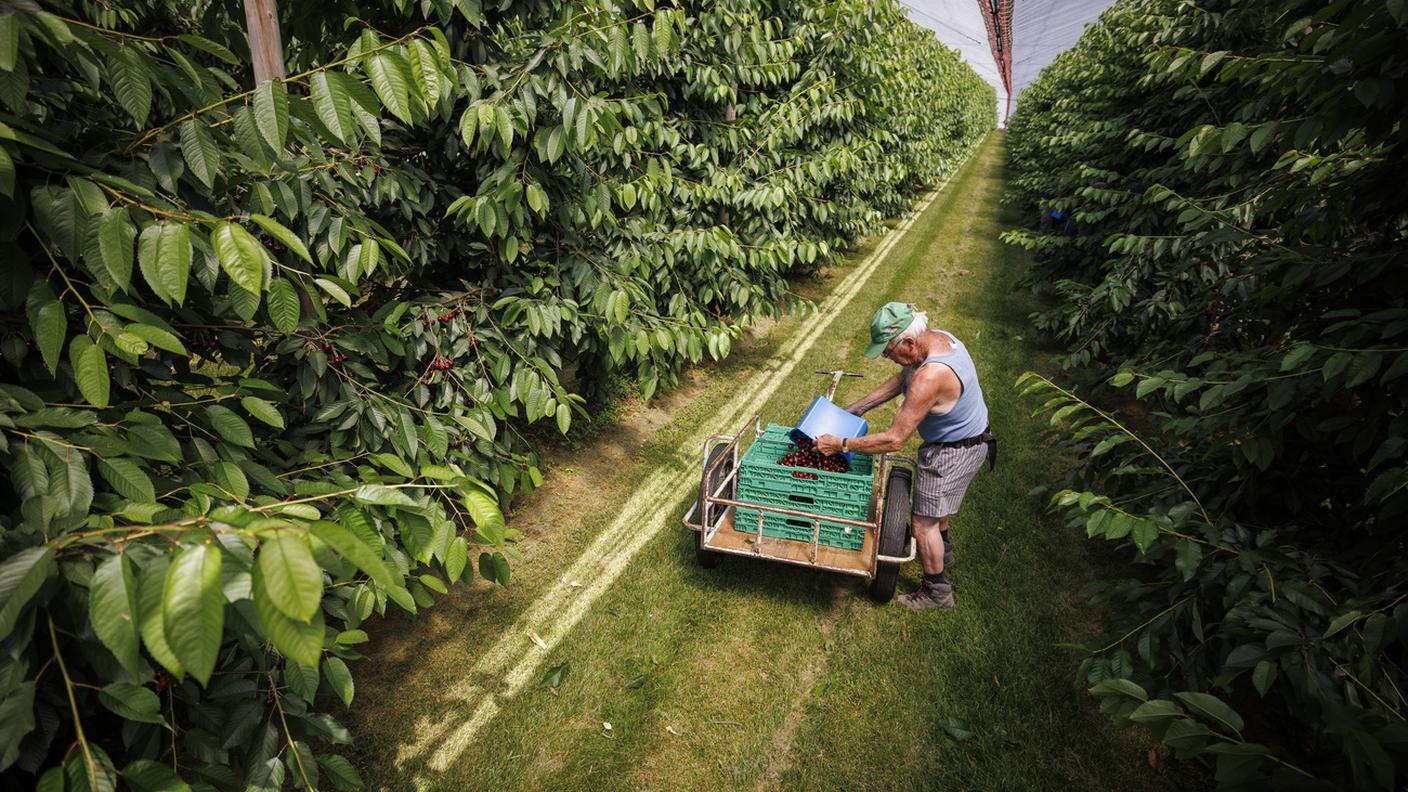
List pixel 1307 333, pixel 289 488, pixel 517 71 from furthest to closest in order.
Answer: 1. pixel 517 71
2. pixel 1307 333
3. pixel 289 488

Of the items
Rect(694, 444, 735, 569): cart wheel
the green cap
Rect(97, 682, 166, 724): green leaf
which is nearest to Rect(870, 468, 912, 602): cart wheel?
the green cap

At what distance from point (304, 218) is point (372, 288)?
3.63ft

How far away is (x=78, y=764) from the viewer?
1337 millimetres

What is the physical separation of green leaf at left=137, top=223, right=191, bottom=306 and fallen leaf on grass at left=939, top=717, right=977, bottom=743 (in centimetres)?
379

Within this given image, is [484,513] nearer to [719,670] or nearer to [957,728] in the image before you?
[719,670]

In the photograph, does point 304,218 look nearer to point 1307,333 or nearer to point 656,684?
point 656,684

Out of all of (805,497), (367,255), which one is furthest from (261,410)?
(805,497)

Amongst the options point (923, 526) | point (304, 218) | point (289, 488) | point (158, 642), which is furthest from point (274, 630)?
point (923, 526)

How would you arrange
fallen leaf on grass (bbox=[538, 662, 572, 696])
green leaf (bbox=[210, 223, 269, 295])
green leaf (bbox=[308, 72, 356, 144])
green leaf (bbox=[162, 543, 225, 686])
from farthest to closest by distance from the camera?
fallen leaf on grass (bbox=[538, 662, 572, 696])
green leaf (bbox=[308, 72, 356, 144])
green leaf (bbox=[210, 223, 269, 295])
green leaf (bbox=[162, 543, 225, 686])

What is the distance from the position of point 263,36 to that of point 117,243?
1.73 m

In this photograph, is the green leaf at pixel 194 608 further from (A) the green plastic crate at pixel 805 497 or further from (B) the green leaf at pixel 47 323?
(A) the green plastic crate at pixel 805 497

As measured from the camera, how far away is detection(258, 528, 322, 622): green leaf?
3.34ft

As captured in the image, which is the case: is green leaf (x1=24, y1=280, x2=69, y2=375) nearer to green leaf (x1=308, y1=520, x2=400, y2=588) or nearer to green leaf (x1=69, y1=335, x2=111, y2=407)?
green leaf (x1=69, y1=335, x2=111, y2=407)

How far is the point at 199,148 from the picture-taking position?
179cm
